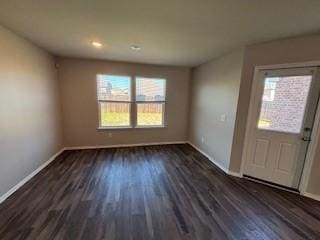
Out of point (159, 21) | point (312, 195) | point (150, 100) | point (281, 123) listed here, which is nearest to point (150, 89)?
point (150, 100)

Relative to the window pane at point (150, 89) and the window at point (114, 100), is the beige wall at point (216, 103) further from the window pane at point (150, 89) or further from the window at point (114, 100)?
the window at point (114, 100)

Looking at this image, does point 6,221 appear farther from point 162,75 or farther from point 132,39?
point 162,75

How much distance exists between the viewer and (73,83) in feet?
13.4

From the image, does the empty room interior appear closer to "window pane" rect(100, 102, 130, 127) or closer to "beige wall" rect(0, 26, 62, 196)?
"beige wall" rect(0, 26, 62, 196)

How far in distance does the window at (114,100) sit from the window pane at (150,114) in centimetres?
34

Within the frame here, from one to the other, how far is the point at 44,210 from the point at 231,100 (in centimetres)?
364

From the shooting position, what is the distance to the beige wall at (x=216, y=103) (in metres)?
3.17

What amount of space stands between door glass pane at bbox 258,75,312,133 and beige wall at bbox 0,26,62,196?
420 centimetres

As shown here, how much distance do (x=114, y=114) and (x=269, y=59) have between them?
3877mm

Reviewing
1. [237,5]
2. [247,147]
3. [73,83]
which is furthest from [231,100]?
[73,83]

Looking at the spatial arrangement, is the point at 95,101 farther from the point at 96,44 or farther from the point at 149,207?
the point at 149,207

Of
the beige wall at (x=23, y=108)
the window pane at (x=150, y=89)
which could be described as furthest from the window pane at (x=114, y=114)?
the beige wall at (x=23, y=108)

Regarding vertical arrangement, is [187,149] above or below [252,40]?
below

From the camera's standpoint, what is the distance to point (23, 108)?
265cm
